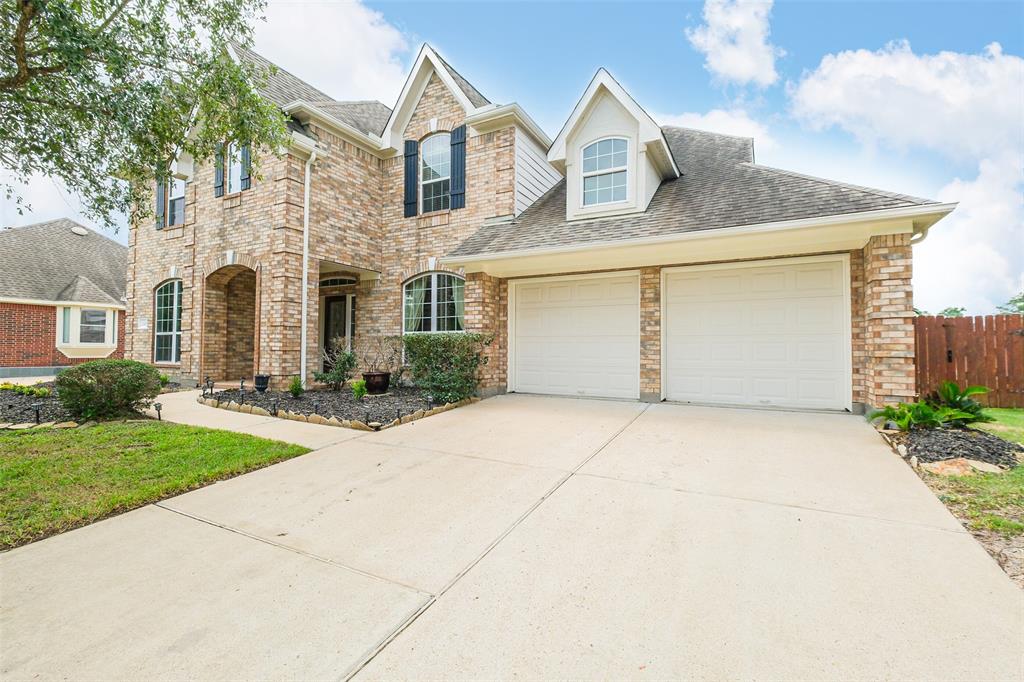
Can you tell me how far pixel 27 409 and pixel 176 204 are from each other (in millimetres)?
6892

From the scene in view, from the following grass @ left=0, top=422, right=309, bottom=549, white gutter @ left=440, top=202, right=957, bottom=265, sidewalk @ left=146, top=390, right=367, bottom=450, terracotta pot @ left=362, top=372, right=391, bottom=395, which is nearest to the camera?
grass @ left=0, top=422, right=309, bottom=549

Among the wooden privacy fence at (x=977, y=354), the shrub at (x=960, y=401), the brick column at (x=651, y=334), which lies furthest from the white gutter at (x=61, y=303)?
the wooden privacy fence at (x=977, y=354)

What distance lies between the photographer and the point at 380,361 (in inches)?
423

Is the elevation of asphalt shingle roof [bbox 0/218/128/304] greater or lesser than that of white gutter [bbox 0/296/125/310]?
greater

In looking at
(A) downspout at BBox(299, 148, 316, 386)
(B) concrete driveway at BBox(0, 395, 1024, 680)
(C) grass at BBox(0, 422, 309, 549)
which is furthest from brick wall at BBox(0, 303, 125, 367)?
(B) concrete driveway at BBox(0, 395, 1024, 680)

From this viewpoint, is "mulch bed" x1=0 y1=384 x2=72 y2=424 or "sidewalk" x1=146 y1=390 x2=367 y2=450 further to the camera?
"mulch bed" x1=0 y1=384 x2=72 y2=424

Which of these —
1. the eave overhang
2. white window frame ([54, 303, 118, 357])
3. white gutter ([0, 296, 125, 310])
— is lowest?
white window frame ([54, 303, 118, 357])

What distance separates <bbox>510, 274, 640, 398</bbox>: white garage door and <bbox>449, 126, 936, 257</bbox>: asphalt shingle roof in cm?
111

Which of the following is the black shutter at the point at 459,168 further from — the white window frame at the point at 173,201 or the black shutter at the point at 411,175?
the white window frame at the point at 173,201

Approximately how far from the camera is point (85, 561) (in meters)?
2.63

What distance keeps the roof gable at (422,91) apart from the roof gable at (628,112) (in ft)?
7.40

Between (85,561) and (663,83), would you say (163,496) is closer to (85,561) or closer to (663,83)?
(85,561)

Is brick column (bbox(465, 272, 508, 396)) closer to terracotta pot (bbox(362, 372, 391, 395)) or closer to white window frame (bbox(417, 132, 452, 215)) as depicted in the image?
terracotta pot (bbox(362, 372, 391, 395))

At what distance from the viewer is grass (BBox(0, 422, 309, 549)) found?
3254mm
